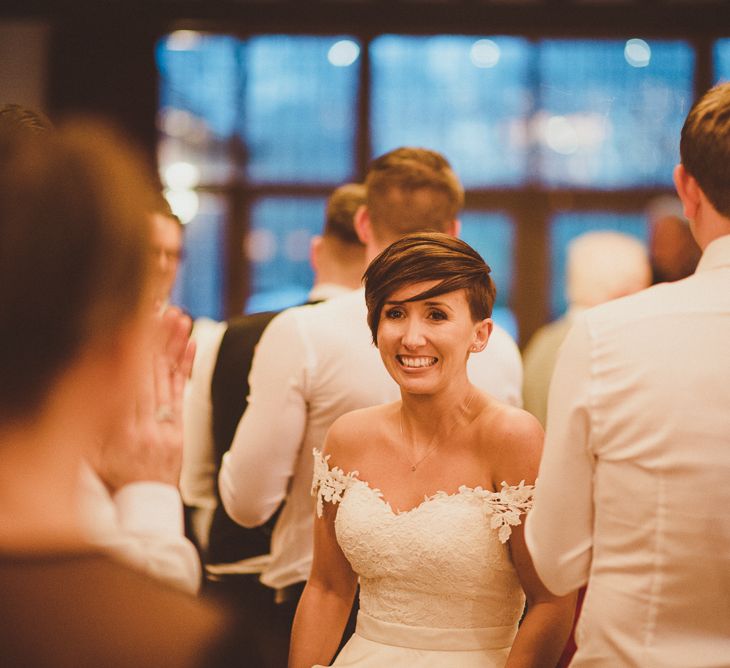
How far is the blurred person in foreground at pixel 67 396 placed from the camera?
0.80m

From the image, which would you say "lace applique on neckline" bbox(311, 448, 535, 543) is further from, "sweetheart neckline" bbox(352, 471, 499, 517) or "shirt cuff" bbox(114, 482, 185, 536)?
"shirt cuff" bbox(114, 482, 185, 536)

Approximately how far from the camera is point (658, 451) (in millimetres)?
1461

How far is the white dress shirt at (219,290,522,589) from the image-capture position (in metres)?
2.44

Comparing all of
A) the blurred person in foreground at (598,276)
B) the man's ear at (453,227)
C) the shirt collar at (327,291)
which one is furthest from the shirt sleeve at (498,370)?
the blurred person in foreground at (598,276)

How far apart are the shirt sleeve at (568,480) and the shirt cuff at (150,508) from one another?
2.08 ft

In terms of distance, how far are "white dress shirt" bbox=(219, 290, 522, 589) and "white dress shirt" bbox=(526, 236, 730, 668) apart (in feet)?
3.09

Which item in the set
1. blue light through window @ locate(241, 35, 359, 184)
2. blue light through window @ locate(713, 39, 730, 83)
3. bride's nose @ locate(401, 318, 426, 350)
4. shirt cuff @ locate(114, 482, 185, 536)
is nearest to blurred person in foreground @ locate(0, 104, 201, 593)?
shirt cuff @ locate(114, 482, 185, 536)

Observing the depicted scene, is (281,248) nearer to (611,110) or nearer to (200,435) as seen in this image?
(611,110)

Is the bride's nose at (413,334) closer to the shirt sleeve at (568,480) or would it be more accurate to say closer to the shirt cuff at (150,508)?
the shirt sleeve at (568,480)

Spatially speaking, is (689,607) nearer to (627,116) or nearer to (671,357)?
(671,357)

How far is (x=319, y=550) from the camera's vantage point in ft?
7.23

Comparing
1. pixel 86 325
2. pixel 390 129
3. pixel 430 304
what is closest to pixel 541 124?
pixel 390 129

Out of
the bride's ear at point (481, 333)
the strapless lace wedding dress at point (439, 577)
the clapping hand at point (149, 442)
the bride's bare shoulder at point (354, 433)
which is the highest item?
the bride's ear at point (481, 333)

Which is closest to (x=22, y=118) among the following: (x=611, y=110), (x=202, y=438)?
(x=202, y=438)
